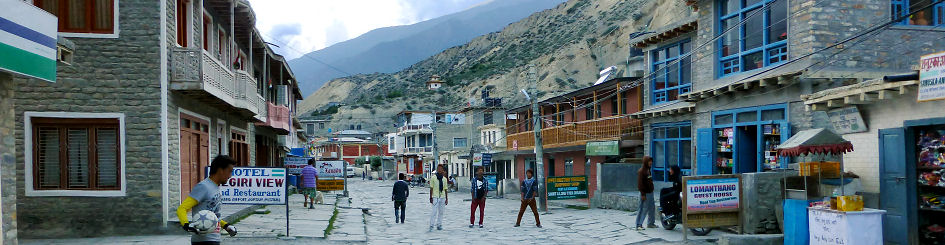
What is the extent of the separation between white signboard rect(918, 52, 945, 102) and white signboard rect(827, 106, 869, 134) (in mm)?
2167

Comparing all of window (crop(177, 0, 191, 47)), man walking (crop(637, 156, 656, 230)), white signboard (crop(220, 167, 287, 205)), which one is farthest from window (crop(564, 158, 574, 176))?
white signboard (crop(220, 167, 287, 205))

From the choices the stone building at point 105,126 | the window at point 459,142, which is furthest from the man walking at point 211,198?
the window at point 459,142

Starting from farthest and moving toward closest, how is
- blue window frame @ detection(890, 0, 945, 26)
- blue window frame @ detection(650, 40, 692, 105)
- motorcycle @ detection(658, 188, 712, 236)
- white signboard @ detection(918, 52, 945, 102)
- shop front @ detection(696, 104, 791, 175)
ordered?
blue window frame @ detection(650, 40, 692, 105), shop front @ detection(696, 104, 791, 175), blue window frame @ detection(890, 0, 945, 26), motorcycle @ detection(658, 188, 712, 236), white signboard @ detection(918, 52, 945, 102)

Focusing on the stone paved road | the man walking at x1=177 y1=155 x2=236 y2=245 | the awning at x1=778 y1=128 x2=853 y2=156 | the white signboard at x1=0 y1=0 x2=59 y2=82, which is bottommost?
the stone paved road

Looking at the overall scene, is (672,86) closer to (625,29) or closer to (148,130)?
(148,130)

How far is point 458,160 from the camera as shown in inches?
2496

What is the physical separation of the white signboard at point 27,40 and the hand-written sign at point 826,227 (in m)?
10.8

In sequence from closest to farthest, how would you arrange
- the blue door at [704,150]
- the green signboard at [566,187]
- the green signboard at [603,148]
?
the blue door at [704,150] → the green signboard at [566,187] → the green signboard at [603,148]

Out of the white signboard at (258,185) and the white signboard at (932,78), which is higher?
the white signboard at (932,78)

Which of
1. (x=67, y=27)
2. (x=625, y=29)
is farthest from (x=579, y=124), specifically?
(x=625, y=29)

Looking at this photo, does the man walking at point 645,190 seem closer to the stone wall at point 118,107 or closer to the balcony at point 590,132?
the stone wall at point 118,107

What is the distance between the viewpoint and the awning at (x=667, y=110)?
20.6 metres

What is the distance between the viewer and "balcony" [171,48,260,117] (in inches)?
535

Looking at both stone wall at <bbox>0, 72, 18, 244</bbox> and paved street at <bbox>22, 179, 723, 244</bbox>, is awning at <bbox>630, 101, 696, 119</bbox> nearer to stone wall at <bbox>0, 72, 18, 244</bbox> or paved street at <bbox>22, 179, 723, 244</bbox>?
paved street at <bbox>22, 179, 723, 244</bbox>
